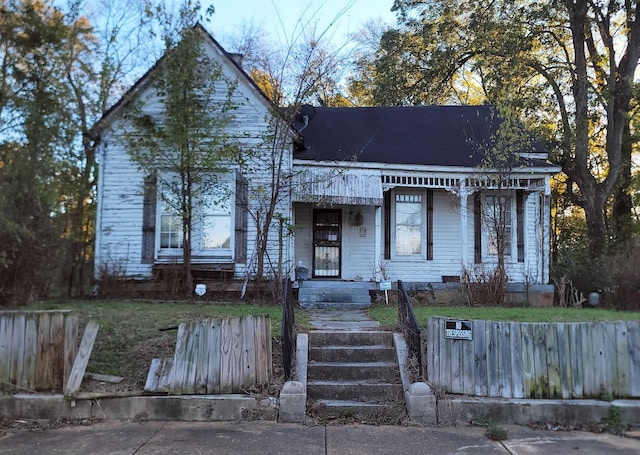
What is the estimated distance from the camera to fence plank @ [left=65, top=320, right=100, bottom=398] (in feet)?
18.3

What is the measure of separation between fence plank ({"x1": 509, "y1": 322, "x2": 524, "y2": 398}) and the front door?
8943 mm

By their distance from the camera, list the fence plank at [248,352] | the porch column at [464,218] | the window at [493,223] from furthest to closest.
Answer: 1. the window at [493,223]
2. the porch column at [464,218]
3. the fence plank at [248,352]

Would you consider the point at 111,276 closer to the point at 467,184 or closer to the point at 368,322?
the point at 368,322

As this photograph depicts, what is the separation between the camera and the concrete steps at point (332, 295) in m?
11.6

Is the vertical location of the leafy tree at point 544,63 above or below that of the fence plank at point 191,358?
above

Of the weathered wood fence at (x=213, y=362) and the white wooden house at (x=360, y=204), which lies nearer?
the weathered wood fence at (x=213, y=362)

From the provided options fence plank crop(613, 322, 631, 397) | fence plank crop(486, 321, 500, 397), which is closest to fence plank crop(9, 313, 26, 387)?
fence plank crop(486, 321, 500, 397)

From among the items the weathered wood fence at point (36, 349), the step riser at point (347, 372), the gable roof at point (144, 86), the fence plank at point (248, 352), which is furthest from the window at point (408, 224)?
the weathered wood fence at point (36, 349)

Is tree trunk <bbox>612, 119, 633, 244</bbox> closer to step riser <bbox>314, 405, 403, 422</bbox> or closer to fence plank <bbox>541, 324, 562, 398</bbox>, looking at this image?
fence plank <bbox>541, 324, 562, 398</bbox>

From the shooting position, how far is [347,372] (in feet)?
21.1

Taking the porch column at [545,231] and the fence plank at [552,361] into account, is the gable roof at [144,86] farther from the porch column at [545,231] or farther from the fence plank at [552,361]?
the fence plank at [552,361]

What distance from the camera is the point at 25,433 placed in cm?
512

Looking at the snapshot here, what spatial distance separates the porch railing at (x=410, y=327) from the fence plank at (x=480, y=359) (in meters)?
0.66

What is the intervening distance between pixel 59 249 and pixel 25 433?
8.11 m
